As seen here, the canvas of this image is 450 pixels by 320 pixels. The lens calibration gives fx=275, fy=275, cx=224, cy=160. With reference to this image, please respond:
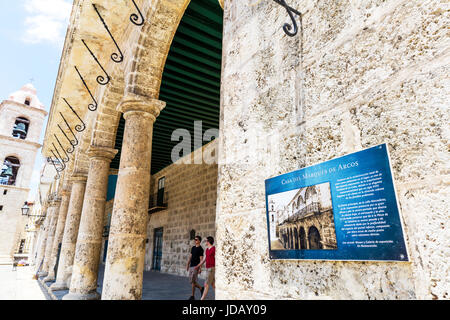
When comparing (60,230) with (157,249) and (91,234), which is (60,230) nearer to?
(157,249)

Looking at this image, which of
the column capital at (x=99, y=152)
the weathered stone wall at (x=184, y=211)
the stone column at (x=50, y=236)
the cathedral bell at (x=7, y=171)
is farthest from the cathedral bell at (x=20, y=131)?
the column capital at (x=99, y=152)

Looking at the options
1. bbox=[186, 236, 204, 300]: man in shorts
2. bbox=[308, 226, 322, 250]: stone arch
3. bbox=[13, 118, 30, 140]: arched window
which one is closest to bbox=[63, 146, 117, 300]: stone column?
bbox=[186, 236, 204, 300]: man in shorts

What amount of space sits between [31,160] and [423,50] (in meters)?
27.0

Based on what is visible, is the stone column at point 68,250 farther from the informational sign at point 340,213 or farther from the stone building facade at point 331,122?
the informational sign at point 340,213

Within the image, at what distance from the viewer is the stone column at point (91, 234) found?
4496 mm

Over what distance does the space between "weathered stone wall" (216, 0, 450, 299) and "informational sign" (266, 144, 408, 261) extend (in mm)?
41

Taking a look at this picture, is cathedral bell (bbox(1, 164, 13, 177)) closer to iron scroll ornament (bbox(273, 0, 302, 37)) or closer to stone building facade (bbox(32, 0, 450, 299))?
stone building facade (bbox(32, 0, 450, 299))

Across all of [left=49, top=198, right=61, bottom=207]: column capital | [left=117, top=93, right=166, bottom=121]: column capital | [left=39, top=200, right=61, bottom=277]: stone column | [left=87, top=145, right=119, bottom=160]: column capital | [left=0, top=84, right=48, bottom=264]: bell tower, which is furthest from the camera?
[left=0, top=84, right=48, bottom=264]: bell tower

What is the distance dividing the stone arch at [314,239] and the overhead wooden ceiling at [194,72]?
394 centimetres

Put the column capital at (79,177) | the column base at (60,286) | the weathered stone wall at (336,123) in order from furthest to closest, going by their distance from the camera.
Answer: the column capital at (79,177)
the column base at (60,286)
the weathered stone wall at (336,123)

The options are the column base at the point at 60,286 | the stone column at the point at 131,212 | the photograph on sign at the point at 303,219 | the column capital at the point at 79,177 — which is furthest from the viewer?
the column capital at the point at 79,177

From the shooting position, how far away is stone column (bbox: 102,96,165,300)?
306 cm

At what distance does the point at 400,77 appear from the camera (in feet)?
2.94

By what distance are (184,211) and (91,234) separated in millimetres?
4817
